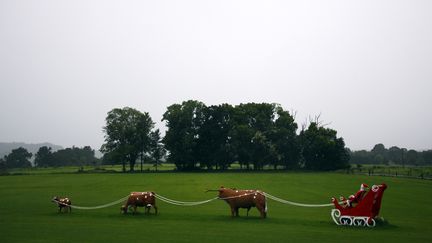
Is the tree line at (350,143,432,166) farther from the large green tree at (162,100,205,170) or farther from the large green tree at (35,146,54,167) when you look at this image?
the large green tree at (35,146,54,167)

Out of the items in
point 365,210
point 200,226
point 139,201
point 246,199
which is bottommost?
point 200,226

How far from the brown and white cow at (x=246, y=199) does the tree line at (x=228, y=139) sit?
61109 millimetres

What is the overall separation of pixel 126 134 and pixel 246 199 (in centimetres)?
7190

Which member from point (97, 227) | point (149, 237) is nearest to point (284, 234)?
point (149, 237)

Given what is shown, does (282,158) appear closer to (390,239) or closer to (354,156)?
(390,239)

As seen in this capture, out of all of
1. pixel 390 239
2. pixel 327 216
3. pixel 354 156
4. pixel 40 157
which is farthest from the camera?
pixel 354 156

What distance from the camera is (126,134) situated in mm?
87375

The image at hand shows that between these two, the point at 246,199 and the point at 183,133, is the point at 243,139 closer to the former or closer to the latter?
the point at 183,133

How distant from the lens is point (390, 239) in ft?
44.8

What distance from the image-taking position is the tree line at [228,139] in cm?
8256

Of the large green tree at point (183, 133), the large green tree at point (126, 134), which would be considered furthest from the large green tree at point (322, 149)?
the large green tree at point (126, 134)

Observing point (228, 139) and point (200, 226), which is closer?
point (200, 226)

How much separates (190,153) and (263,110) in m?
18.8

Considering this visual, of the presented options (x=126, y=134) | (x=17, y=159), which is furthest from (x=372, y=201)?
(x=17, y=159)
